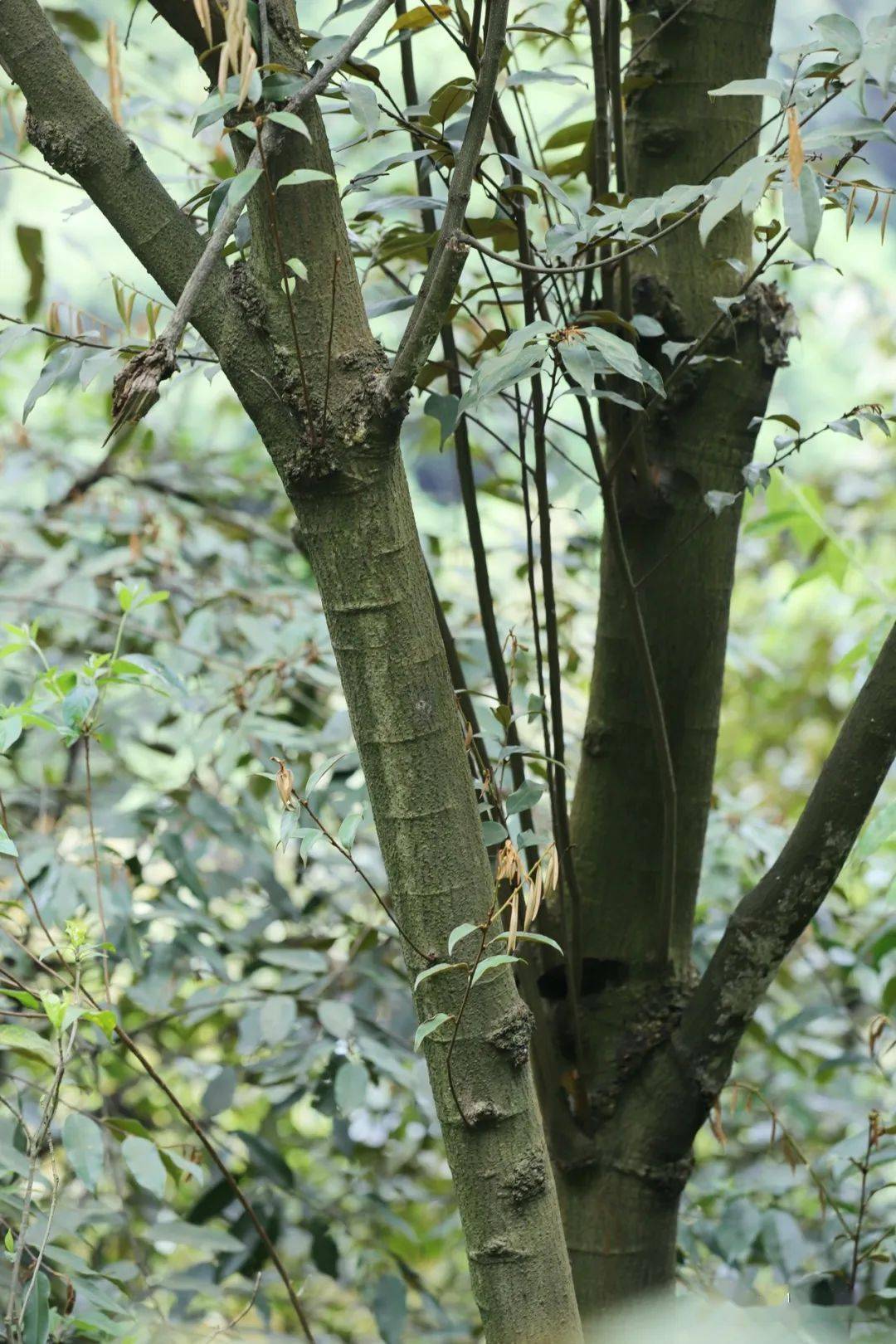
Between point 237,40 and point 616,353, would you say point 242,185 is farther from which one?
point 616,353

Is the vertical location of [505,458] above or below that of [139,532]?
above

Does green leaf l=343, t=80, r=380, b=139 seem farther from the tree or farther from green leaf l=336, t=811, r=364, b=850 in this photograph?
green leaf l=336, t=811, r=364, b=850

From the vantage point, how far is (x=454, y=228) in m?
0.50

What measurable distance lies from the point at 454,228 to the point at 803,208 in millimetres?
147

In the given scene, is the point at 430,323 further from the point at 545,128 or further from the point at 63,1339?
the point at 63,1339

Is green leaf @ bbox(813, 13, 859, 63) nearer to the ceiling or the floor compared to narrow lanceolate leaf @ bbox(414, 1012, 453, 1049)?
nearer to the ceiling

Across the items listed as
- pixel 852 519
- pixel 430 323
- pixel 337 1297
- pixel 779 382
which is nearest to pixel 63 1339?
pixel 430 323

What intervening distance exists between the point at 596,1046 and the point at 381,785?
334 mm

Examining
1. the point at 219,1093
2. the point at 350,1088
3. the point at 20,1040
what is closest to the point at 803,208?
the point at 20,1040

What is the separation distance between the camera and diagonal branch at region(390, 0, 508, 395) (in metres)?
0.49

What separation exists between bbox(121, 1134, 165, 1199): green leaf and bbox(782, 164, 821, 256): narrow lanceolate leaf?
0.65 m

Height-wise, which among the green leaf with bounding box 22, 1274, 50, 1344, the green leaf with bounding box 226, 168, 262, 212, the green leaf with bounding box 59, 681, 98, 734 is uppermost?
the green leaf with bounding box 226, 168, 262, 212

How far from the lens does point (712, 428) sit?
79cm

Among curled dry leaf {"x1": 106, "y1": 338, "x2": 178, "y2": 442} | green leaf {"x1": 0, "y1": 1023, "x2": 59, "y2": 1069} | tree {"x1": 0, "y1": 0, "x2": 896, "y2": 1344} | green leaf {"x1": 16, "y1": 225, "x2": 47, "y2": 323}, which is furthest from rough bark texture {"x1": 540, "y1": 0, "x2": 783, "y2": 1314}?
green leaf {"x1": 16, "y1": 225, "x2": 47, "y2": 323}
